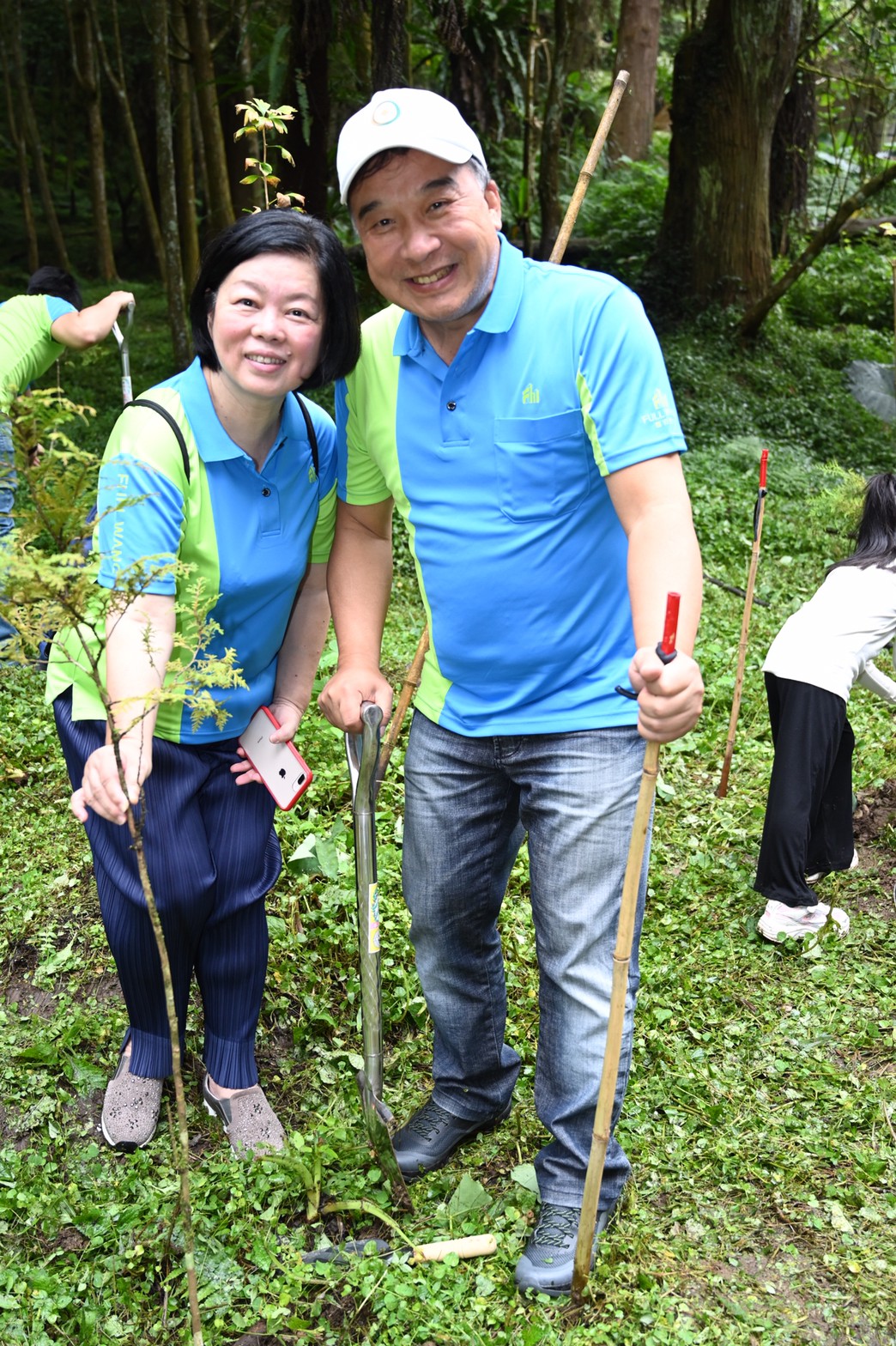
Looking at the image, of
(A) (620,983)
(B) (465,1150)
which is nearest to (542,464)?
(A) (620,983)

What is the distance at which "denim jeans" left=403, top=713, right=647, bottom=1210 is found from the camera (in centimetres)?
240

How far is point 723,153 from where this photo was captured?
1090cm

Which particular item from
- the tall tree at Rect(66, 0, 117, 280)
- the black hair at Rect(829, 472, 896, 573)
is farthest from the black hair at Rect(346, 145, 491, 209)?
the tall tree at Rect(66, 0, 117, 280)

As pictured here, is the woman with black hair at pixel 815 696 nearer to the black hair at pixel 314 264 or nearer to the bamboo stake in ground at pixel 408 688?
the bamboo stake in ground at pixel 408 688

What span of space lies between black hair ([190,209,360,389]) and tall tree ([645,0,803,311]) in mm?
9640

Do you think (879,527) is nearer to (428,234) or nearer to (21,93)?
(428,234)

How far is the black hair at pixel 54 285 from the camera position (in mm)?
5566

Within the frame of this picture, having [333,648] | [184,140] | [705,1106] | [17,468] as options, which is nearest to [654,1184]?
[705,1106]

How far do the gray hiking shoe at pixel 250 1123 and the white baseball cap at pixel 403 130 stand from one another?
2197mm

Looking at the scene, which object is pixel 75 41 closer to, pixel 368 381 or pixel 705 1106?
pixel 368 381

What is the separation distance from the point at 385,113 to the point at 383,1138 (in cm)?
221

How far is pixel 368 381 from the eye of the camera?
2.55m

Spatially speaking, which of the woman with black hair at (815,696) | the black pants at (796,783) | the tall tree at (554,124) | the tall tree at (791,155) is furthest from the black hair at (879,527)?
the tall tree at (791,155)

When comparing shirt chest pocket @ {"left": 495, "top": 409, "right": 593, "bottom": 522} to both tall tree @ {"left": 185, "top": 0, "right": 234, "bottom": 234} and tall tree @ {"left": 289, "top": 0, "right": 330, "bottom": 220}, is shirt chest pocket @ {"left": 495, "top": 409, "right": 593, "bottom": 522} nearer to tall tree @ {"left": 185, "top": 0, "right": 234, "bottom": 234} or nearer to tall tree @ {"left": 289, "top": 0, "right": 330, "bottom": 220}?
tall tree @ {"left": 289, "top": 0, "right": 330, "bottom": 220}
